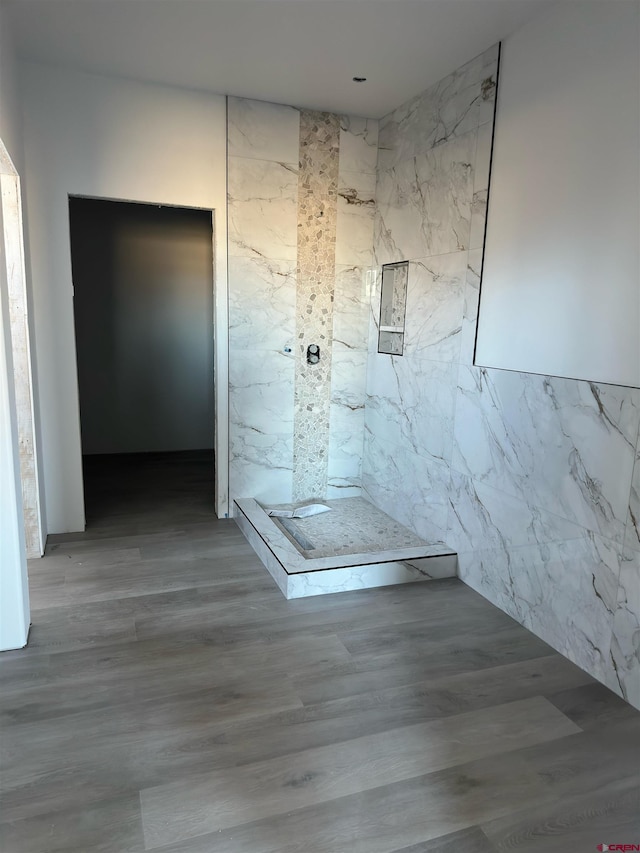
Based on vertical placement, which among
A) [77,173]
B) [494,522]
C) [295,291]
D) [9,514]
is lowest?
[494,522]

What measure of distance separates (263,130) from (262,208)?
0.50 metres

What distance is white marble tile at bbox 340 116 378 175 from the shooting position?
12.9 feet

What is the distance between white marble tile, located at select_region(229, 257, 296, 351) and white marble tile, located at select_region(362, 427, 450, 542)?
3.47 feet

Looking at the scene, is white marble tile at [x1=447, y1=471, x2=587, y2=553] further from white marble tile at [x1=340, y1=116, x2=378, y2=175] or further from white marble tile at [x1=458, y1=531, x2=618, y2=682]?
white marble tile at [x1=340, y1=116, x2=378, y2=175]

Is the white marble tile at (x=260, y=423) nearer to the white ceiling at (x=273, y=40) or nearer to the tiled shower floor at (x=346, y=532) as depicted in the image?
the tiled shower floor at (x=346, y=532)

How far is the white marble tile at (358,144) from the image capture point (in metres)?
3.92

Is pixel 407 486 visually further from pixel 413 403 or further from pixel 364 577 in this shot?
pixel 364 577

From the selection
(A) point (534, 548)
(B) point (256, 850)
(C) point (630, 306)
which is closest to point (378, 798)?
(B) point (256, 850)

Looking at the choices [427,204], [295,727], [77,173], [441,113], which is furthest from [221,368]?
[295,727]

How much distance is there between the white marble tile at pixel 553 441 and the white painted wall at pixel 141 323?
11.1ft

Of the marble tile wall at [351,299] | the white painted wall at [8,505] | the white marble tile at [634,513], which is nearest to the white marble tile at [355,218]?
the marble tile wall at [351,299]

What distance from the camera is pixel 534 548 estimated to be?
8.56 ft

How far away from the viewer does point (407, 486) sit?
3.75m

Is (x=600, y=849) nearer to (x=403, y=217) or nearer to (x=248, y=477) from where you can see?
(x=248, y=477)
